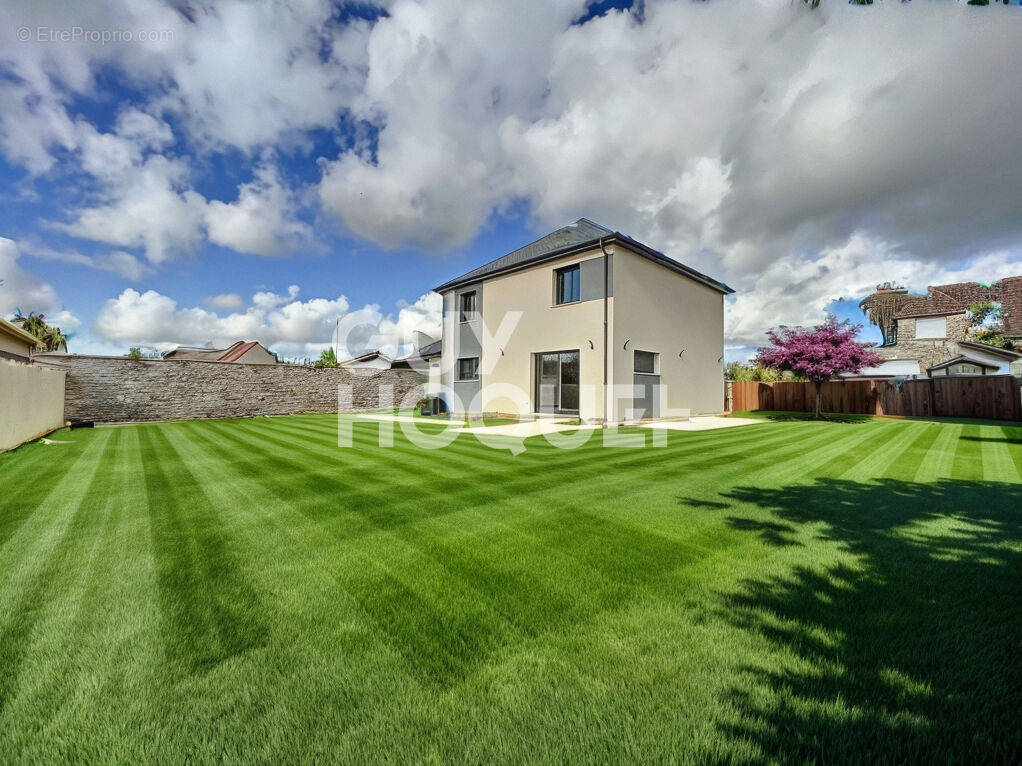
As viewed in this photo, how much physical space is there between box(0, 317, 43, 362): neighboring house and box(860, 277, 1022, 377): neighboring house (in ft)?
129

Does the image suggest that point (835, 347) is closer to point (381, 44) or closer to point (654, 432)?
point (654, 432)

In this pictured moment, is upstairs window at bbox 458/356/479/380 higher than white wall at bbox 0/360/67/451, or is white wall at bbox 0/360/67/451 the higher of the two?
upstairs window at bbox 458/356/479/380

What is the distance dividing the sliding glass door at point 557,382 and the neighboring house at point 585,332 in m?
0.04

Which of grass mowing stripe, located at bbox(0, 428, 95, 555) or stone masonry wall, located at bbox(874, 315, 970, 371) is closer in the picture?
grass mowing stripe, located at bbox(0, 428, 95, 555)

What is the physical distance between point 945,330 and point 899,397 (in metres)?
17.6

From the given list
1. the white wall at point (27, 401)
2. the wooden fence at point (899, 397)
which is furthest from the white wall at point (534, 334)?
the white wall at point (27, 401)

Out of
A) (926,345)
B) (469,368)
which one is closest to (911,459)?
(469,368)

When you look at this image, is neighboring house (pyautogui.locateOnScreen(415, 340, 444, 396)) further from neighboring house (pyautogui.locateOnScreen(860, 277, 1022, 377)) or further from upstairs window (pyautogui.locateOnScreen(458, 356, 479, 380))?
neighboring house (pyautogui.locateOnScreen(860, 277, 1022, 377))

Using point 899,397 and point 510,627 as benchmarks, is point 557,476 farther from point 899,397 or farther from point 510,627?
point 899,397

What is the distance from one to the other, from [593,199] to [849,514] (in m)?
15.0

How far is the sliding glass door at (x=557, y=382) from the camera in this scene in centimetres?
1408

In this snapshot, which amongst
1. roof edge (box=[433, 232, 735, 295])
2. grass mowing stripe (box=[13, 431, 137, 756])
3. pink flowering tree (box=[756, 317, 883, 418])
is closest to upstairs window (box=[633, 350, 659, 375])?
roof edge (box=[433, 232, 735, 295])

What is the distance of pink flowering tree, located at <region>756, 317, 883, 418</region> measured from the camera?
15281mm

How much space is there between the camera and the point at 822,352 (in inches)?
607
